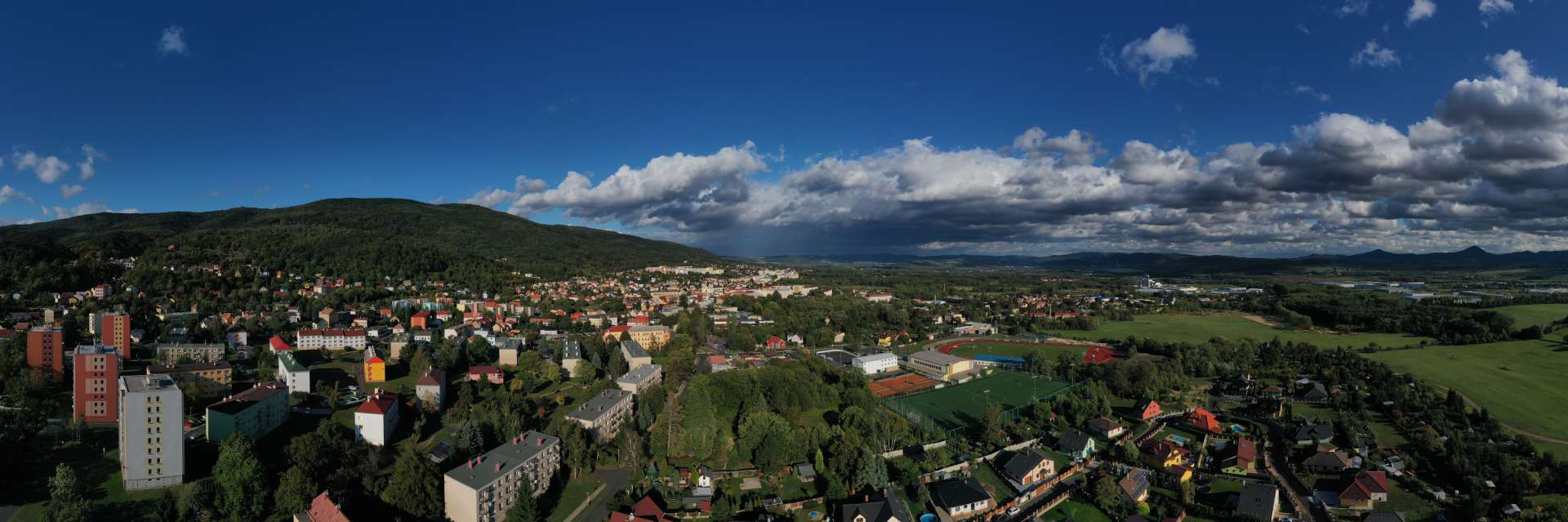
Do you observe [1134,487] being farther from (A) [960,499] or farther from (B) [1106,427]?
(B) [1106,427]

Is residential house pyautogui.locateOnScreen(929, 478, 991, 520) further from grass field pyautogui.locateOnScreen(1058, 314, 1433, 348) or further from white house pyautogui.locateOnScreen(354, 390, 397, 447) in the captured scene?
grass field pyautogui.locateOnScreen(1058, 314, 1433, 348)

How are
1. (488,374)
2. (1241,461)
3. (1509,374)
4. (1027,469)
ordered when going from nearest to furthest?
(1027,469), (1241,461), (488,374), (1509,374)

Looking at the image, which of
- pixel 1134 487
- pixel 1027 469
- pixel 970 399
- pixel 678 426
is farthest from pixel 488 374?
pixel 1134 487

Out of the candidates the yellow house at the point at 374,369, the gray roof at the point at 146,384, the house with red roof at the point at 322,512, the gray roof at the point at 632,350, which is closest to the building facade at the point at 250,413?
the gray roof at the point at 146,384

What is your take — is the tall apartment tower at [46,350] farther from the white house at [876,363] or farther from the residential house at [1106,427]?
the residential house at [1106,427]

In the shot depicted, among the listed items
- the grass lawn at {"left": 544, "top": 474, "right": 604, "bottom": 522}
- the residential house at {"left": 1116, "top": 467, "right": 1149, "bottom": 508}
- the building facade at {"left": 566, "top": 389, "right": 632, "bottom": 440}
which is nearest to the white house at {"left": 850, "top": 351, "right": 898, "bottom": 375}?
the building facade at {"left": 566, "top": 389, "right": 632, "bottom": 440}
